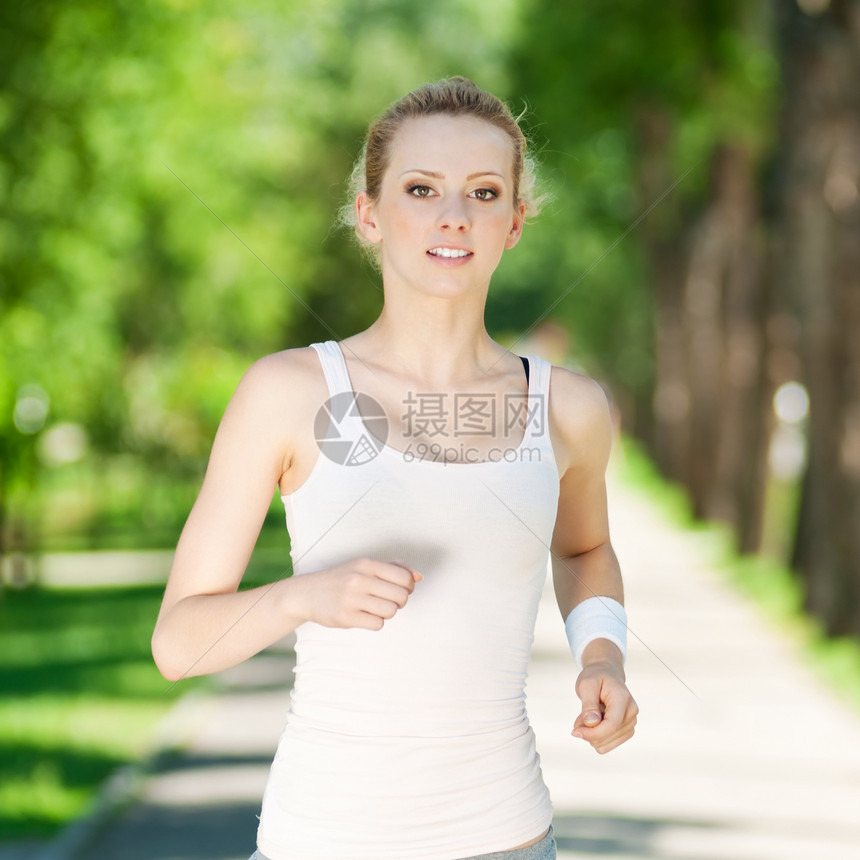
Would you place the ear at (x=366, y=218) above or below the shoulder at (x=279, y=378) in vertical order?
above

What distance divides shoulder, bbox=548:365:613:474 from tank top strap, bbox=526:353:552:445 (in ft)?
0.05

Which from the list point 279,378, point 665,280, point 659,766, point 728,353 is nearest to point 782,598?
point 659,766

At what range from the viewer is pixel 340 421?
2242 mm

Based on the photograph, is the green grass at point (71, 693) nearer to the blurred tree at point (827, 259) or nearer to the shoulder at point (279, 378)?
the shoulder at point (279, 378)

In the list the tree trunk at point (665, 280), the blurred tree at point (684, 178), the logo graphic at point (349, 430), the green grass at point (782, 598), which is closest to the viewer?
the logo graphic at point (349, 430)

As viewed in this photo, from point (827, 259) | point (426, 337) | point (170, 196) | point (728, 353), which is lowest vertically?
point (426, 337)

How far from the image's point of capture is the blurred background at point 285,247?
10203mm

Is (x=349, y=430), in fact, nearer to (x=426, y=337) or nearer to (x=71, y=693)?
(x=426, y=337)

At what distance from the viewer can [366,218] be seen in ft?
8.25

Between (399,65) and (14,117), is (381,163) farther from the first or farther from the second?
(399,65)

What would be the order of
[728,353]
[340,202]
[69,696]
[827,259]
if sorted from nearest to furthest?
[340,202], [69,696], [827,259], [728,353]

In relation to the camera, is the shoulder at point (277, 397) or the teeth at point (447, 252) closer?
the shoulder at point (277, 397)

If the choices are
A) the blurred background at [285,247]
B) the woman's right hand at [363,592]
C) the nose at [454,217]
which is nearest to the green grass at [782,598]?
the blurred background at [285,247]

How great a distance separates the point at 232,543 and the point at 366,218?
0.65m
